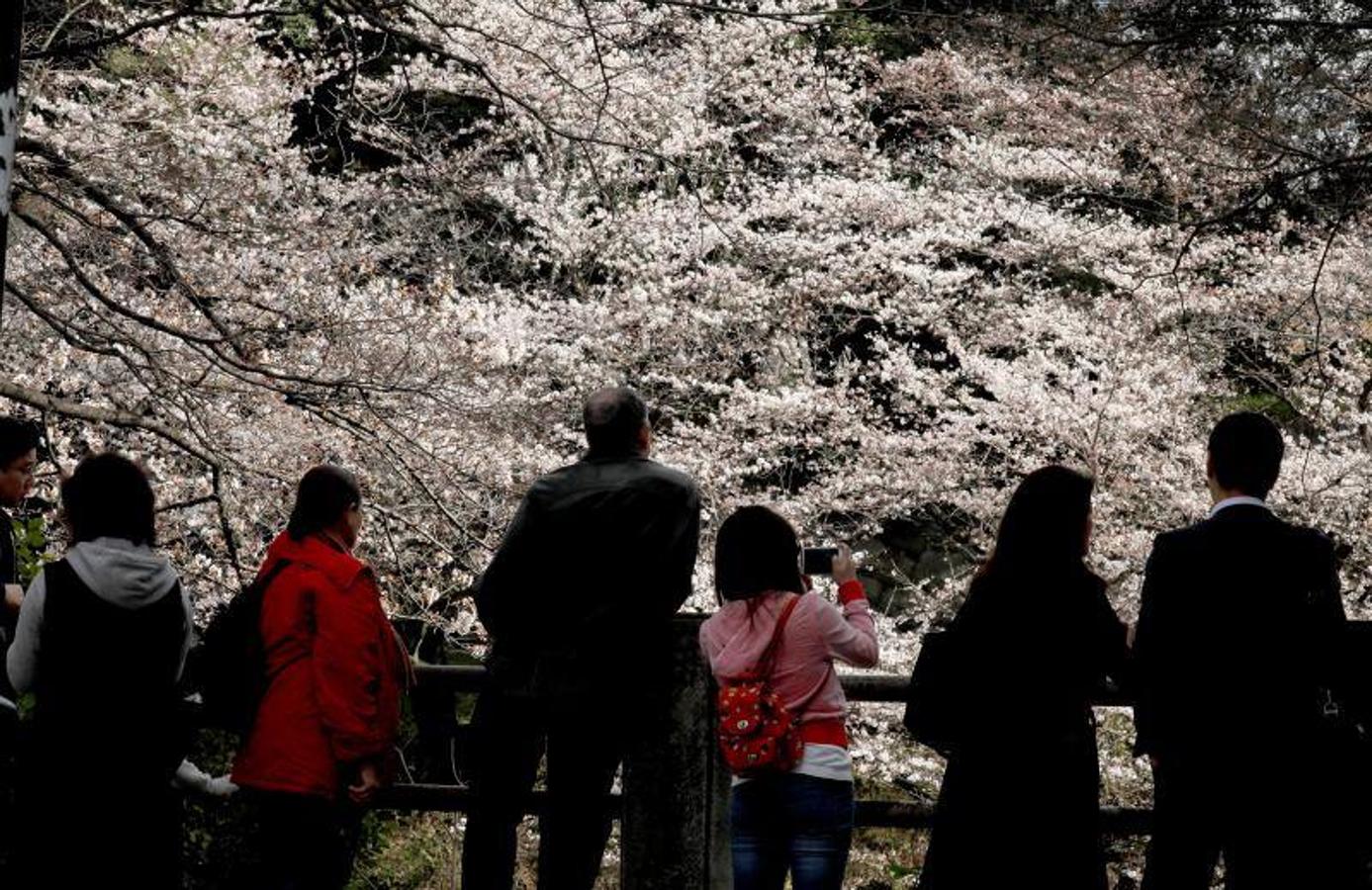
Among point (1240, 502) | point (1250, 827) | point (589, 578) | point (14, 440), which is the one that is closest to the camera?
point (1250, 827)

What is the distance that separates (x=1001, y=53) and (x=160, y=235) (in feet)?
18.9

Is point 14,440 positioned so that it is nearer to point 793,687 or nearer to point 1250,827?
point 793,687

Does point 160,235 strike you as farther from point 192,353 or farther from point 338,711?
point 338,711

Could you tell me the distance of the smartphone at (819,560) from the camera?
159 inches

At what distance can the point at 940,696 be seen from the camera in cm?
372

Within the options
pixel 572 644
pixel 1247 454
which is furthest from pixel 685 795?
pixel 1247 454

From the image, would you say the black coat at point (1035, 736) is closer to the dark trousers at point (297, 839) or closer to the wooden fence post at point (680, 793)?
the wooden fence post at point (680, 793)

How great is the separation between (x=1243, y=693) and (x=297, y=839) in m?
2.48

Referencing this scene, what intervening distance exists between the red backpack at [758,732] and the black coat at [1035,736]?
46 centimetres

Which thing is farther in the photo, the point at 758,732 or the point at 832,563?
the point at 832,563

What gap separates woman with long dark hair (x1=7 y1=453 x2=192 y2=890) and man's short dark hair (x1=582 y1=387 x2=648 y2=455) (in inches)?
47.2

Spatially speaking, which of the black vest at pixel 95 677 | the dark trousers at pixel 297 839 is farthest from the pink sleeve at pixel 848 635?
the black vest at pixel 95 677

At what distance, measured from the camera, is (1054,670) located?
362cm

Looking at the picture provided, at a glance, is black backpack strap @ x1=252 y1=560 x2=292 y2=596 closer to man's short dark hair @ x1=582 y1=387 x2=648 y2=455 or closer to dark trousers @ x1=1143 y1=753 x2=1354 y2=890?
man's short dark hair @ x1=582 y1=387 x2=648 y2=455
